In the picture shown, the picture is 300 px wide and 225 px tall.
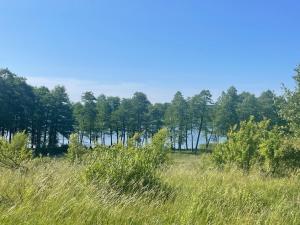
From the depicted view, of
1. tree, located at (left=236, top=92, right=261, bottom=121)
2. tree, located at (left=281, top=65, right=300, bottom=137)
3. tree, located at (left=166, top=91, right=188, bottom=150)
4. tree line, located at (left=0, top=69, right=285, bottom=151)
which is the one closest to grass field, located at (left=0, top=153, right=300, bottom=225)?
tree, located at (left=281, top=65, right=300, bottom=137)

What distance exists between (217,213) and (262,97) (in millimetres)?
92330

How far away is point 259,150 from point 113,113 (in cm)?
7541

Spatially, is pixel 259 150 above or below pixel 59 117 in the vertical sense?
below

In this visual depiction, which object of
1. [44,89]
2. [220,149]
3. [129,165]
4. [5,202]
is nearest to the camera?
[5,202]

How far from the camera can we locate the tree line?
7488cm

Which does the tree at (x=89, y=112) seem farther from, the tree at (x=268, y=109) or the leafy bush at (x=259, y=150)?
the leafy bush at (x=259, y=150)

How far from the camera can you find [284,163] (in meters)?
17.2

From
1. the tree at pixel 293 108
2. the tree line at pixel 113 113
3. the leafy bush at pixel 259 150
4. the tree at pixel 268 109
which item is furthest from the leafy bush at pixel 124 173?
the tree at pixel 268 109

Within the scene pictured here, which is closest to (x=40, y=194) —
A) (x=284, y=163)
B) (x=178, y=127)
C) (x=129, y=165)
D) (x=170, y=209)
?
(x=170, y=209)

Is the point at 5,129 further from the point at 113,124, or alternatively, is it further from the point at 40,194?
the point at 40,194

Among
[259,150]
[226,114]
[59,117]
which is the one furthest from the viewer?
[226,114]

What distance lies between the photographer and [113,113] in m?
92.2

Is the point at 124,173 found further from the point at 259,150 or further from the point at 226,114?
the point at 226,114

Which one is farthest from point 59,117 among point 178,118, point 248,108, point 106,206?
point 106,206
